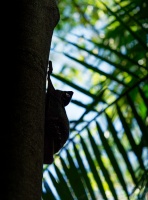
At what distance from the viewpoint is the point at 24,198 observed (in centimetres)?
52

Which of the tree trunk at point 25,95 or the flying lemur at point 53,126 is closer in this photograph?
the tree trunk at point 25,95

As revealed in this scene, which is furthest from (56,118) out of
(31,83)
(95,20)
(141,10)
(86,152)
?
(95,20)

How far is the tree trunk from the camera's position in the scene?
1.76 feet

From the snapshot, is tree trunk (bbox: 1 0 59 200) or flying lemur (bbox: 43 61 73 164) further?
flying lemur (bbox: 43 61 73 164)

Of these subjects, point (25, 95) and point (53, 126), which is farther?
point (53, 126)

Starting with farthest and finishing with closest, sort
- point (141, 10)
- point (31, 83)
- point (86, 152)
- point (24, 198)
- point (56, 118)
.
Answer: point (141, 10)
point (86, 152)
point (56, 118)
point (31, 83)
point (24, 198)

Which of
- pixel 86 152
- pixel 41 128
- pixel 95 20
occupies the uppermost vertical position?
pixel 95 20

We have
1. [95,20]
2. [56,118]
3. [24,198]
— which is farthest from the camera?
[95,20]

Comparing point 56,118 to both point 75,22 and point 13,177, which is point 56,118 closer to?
point 13,177

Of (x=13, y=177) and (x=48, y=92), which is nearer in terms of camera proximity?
(x=13, y=177)

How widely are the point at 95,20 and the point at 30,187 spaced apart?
373 centimetres

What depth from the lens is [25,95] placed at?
0.61 m

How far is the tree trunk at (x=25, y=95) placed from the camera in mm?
535

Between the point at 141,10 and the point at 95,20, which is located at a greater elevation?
the point at 95,20
